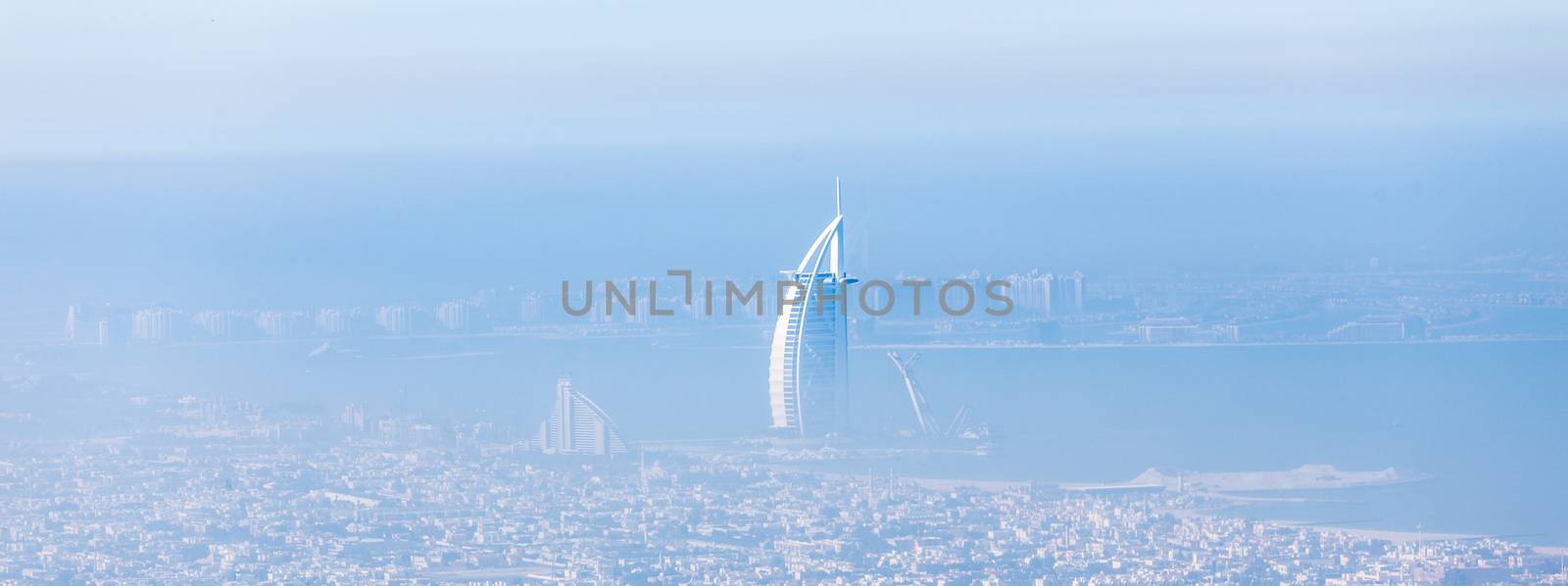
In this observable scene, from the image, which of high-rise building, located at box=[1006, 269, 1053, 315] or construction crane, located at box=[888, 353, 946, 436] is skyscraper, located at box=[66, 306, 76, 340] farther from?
high-rise building, located at box=[1006, 269, 1053, 315]

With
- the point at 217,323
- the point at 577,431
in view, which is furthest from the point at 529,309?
the point at 577,431

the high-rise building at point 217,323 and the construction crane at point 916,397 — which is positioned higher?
the high-rise building at point 217,323

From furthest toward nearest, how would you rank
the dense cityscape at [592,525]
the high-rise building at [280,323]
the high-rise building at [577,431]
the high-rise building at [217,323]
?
the high-rise building at [280,323]
the high-rise building at [217,323]
the high-rise building at [577,431]
the dense cityscape at [592,525]

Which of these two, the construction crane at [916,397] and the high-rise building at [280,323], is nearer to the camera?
the construction crane at [916,397]

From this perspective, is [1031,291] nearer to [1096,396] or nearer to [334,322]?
[1096,396]

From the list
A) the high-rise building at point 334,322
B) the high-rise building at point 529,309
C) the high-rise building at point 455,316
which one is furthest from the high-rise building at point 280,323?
the high-rise building at point 529,309

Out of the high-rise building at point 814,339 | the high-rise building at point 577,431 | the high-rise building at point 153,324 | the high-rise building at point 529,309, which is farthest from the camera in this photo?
the high-rise building at point 529,309

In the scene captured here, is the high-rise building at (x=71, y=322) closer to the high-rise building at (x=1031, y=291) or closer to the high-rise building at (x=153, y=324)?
the high-rise building at (x=153, y=324)
